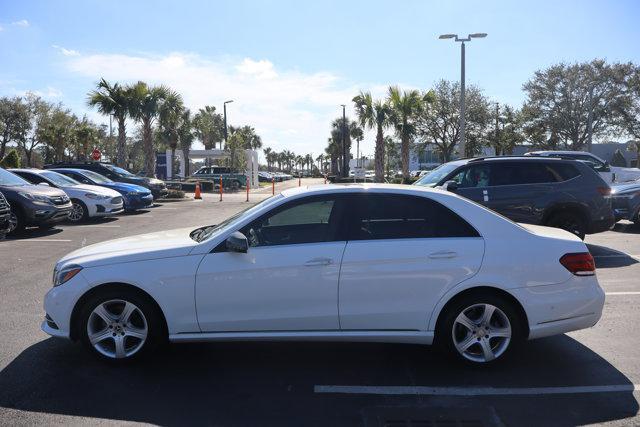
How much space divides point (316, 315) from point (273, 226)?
2.80 feet

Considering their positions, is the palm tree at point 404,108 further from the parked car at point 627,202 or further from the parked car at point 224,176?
the parked car at point 627,202

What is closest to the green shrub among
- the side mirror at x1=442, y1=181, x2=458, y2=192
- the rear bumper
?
the side mirror at x1=442, y1=181, x2=458, y2=192

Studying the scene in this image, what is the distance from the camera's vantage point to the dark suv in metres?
9.76

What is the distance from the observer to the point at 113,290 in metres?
4.54

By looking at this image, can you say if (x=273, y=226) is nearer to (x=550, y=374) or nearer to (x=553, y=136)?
(x=550, y=374)

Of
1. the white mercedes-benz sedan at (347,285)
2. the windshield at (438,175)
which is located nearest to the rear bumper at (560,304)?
the white mercedes-benz sedan at (347,285)

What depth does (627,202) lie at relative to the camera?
12.8 meters

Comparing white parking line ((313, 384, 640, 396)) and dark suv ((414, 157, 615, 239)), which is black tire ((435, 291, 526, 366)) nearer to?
white parking line ((313, 384, 640, 396))

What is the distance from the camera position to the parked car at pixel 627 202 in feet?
41.9

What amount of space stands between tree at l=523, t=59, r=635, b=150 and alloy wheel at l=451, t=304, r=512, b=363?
1485 inches

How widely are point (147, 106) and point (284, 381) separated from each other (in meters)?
27.4

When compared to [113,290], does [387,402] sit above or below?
below

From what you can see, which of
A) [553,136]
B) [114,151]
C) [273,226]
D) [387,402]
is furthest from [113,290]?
[114,151]

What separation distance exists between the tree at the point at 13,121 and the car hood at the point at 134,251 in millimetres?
49900
